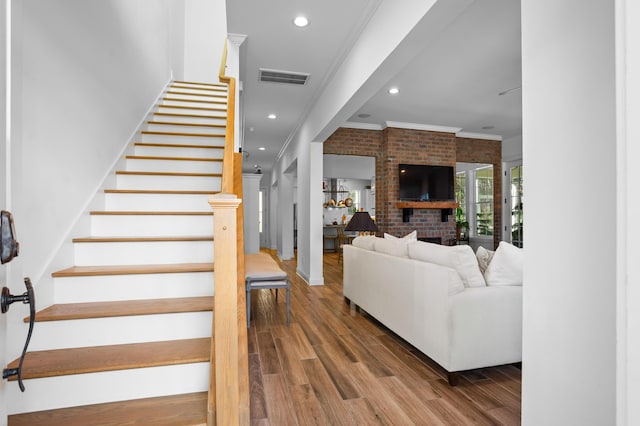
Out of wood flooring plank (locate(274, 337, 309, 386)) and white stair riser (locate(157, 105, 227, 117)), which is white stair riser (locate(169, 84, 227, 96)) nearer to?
white stair riser (locate(157, 105, 227, 117))

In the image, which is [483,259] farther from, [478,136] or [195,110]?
[478,136]

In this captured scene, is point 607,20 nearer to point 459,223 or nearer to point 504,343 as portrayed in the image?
point 504,343

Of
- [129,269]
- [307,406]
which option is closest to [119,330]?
[129,269]

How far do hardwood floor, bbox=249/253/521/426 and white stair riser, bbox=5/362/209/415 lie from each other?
49 cm

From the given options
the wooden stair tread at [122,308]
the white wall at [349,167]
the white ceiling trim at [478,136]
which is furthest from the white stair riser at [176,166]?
the white wall at [349,167]

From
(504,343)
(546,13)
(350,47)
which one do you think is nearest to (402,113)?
(350,47)

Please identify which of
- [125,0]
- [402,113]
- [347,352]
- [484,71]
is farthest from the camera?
[402,113]

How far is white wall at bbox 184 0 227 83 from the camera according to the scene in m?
6.00

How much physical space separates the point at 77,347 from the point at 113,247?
2.21 ft

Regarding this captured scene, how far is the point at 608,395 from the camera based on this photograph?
1.01 m

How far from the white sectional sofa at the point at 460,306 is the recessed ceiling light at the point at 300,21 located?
7.58 ft

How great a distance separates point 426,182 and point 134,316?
5.52 meters

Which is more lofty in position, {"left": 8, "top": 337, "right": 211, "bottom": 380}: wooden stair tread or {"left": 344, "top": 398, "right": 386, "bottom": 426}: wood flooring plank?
{"left": 8, "top": 337, "right": 211, "bottom": 380}: wooden stair tread
